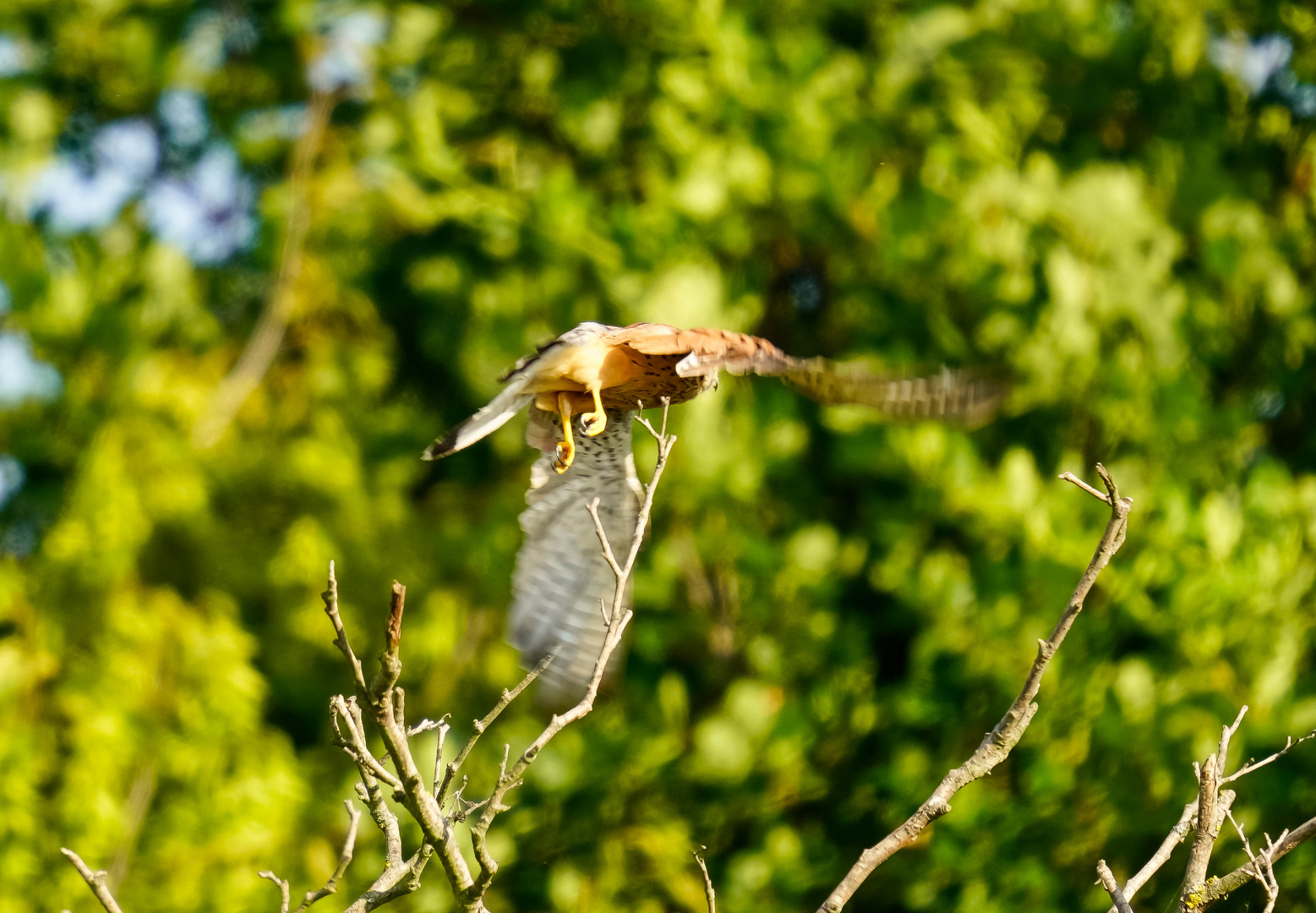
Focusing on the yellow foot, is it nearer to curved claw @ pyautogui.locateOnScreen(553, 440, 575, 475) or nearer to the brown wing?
curved claw @ pyautogui.locateOnScreen(553, 440, 575, 475)

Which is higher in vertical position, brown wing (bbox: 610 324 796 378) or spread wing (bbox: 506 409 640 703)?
brown wing (bbox: 610 324 796 378)

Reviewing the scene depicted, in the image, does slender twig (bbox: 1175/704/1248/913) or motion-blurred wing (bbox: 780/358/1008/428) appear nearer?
slender twig (bbox: 1175/704/1248/913)

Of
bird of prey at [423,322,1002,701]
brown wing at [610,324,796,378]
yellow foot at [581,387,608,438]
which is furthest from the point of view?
yellow foot at [581,387,608,438]

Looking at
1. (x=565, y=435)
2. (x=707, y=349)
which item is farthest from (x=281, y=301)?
(x=707, y=349)

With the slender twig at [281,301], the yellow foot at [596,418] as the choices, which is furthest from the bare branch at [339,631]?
the slender twig at [281,301]

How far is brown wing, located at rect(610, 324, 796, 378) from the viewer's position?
2473 mm

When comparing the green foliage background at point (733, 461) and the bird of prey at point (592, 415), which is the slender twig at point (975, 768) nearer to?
the bird of prey at point (592, 415)

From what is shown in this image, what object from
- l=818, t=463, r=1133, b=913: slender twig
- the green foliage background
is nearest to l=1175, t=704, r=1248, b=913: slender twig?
l=818, t=463, r=1133, b=913: slender twig

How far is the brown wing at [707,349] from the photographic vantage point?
2.47m

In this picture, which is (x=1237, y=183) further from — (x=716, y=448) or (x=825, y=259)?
(x=716, y=448)

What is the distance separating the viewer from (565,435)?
3104 mm

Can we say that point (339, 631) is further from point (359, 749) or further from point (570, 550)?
point (570, 550)

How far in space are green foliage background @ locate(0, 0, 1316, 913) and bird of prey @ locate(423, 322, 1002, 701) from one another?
0.71m

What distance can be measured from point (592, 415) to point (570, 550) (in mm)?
613
